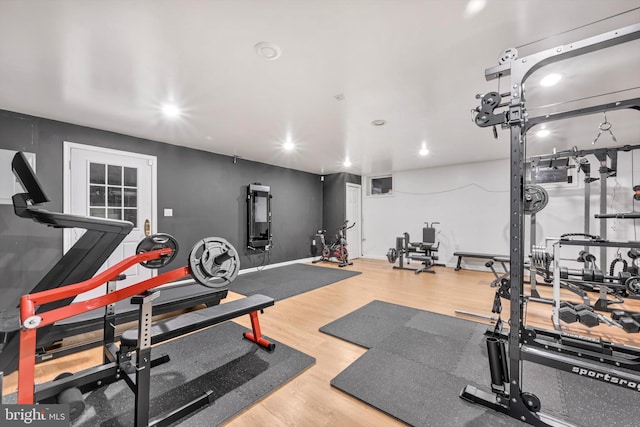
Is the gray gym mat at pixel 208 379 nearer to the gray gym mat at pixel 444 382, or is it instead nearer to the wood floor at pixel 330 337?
the wood floor at pixel 330 337

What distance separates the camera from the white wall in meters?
4.51

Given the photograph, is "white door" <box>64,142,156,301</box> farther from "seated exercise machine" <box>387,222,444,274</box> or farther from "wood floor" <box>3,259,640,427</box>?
"seated exercise machine" <box>387,222,444,274</box>

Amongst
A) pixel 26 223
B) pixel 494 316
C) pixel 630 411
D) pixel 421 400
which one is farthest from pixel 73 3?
pixel 494 316

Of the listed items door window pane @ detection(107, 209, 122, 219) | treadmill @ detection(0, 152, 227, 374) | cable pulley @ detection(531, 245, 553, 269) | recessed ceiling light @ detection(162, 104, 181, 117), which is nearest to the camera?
treadmill @ detection(0, 152, 227, 374)

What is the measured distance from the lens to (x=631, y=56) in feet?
6.35

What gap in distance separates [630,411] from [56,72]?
4907mm

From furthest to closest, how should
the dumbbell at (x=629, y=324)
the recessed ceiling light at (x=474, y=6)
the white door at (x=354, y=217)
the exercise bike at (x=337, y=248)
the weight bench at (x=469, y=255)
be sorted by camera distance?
the white door at (x=354, y=217)
the exercise bike at (x=337, y=248)
the weight bench at (x=469, y=255)
the dumbbell at (x=629, y=324)
the recessed ceiling light at (x=474, y=6)

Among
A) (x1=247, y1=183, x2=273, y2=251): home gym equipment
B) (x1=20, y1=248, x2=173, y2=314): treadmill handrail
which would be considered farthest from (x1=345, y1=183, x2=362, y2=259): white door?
(x1=20, y1=248, x2=173, y2=314): treadmill handrail

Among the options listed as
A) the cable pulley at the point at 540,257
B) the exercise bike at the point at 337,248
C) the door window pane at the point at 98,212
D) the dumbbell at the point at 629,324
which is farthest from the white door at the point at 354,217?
the dumbbell at the point at 629,324

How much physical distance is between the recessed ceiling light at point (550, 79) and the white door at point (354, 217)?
492 cm

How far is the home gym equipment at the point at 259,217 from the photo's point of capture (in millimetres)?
5383

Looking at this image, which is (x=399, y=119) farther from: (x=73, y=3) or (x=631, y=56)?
(x=73, y=3)

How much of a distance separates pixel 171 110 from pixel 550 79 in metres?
3.85

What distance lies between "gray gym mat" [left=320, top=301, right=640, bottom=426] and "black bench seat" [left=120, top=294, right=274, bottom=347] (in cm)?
91
